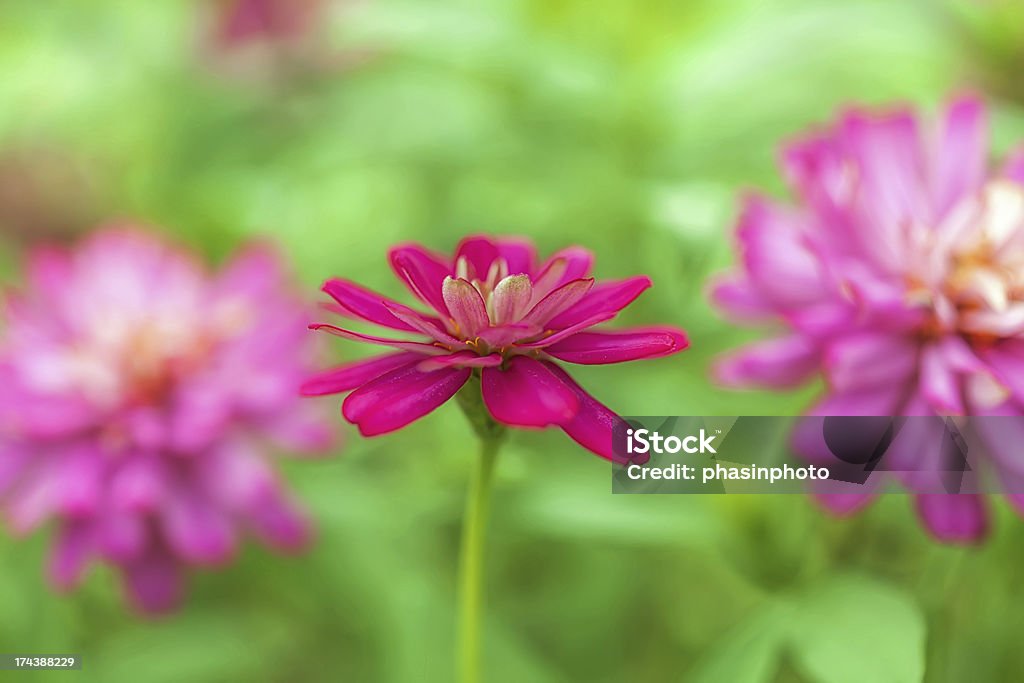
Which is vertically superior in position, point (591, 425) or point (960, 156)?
point (960, 156)

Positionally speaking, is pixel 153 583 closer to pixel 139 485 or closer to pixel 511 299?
pixel 139 485

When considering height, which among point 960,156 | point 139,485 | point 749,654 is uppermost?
point 960,156

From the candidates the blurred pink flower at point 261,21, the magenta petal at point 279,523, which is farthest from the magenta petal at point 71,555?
the blurred pink flower at point 261,21

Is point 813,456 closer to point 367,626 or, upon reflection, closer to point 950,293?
point 950,293

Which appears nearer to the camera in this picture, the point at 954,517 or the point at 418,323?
the point at 418,323

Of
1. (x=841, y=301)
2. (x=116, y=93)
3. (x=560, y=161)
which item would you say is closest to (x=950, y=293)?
(x=841, y=301)

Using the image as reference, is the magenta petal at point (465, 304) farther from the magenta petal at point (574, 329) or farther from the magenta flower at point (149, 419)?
the magenta flower at point (149, 419)

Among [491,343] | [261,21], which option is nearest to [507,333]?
[491,343]
